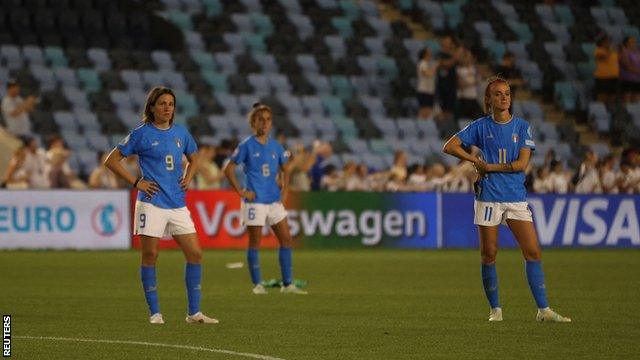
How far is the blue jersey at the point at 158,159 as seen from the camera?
1230cm

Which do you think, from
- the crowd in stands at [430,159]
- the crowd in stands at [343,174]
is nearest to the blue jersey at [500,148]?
the crowd in stands at [430,159]

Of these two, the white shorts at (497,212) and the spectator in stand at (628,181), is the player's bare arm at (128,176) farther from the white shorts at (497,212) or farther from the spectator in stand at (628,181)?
the spectator in stand at (628,181)

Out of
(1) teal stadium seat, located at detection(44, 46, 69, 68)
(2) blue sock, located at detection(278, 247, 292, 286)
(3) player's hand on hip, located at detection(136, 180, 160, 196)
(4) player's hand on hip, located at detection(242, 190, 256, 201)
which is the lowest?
(2) blue sock, located at detection(278, 247, 292, 286)

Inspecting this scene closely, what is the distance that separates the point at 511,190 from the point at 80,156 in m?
16.8

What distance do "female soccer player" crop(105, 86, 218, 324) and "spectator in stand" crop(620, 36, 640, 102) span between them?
22712 mm

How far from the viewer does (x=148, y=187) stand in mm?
12227

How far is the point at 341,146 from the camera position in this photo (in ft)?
103

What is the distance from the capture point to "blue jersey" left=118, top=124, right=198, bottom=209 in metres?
12.3

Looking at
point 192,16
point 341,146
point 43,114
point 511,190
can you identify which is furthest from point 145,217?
point 192,16

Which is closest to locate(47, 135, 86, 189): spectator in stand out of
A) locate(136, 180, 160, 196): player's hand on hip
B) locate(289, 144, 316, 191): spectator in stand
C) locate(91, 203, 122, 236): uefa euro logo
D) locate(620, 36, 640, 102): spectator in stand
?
locate(91, 203, 122, 236): uefa euro logo

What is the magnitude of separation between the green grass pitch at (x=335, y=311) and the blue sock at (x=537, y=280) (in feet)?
0.75

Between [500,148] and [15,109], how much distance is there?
51.4ft

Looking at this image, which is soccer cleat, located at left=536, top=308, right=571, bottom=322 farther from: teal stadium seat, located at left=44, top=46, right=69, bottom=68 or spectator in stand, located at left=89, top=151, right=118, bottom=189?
teal stadium seat, located at left=44, top=46, right=69, bottom=68

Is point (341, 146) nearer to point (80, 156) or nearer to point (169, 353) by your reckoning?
point (80, 156)
